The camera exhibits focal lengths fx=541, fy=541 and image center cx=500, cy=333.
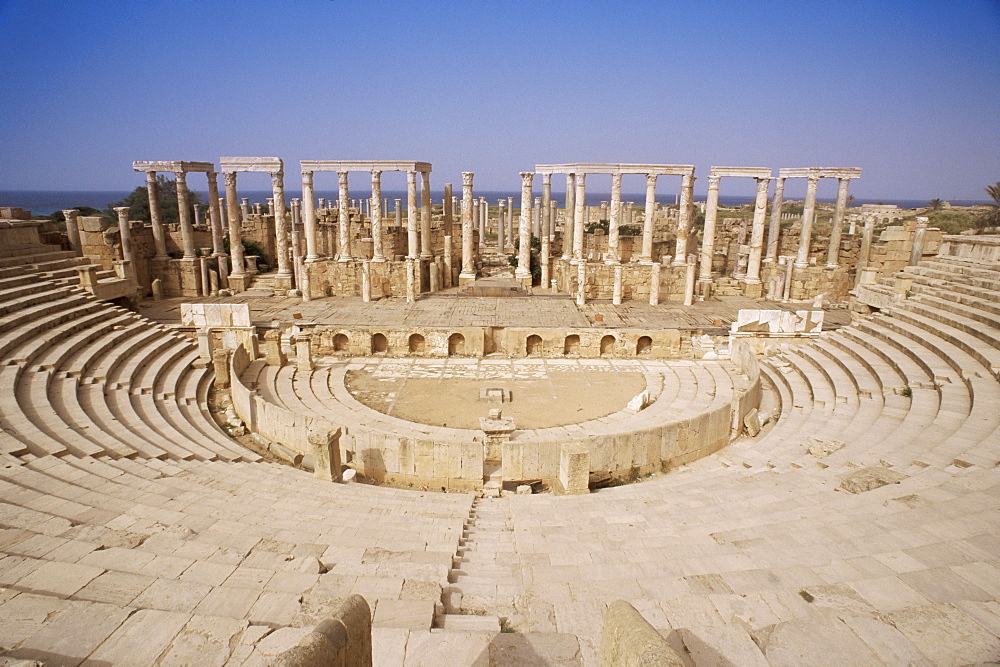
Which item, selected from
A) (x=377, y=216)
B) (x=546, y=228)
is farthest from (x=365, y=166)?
(x=546, y=228)

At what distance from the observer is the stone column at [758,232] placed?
24391mm

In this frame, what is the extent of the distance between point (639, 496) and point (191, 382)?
12.3 metres

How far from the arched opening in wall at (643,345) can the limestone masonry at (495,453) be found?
81mm

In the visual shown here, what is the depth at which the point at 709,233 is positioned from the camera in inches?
1002

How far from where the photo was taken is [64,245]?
21281mm

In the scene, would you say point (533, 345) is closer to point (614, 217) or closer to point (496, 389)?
point (496, 389)

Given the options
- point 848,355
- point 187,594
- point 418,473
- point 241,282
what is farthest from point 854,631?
point 241,282

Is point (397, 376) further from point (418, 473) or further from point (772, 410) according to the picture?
point (772, 410)

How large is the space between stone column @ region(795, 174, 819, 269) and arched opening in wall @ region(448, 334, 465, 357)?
1609 centimetres

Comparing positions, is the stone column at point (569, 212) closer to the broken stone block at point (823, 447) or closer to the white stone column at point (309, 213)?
the white stone column at point (309, 213)

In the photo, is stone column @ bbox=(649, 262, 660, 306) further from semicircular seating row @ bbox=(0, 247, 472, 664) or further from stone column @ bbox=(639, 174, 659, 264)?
semicircular seating row @ bbox=(0, 247, 472, 664)

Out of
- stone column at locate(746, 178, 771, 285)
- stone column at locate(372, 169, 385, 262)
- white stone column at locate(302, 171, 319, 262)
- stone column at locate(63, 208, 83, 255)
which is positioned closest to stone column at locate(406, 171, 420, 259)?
stone column at locate(372, 169, 385, 262)

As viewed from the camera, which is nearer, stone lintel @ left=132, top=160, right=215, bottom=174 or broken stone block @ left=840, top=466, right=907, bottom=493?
broken stone block @ left=840, top=466, right=907, bottom=493

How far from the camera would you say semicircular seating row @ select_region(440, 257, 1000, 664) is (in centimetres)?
434
